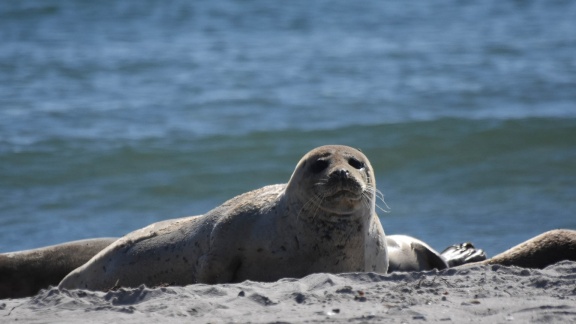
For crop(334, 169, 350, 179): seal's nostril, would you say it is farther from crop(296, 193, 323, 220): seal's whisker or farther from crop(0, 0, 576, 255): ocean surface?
crop(0, 0, 576, 255): ocean surface

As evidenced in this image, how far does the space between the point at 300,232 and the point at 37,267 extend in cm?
206

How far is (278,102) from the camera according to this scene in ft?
48.8

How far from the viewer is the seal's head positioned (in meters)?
5.51

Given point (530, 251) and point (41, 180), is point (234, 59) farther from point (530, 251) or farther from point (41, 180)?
point (530, 251)

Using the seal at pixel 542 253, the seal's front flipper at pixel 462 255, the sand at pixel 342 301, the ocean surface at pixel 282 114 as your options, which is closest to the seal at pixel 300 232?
the sand at pixel 342 301

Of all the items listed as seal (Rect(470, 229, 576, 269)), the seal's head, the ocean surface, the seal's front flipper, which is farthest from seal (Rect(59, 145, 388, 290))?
the ocean surface

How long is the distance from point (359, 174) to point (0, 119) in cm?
948

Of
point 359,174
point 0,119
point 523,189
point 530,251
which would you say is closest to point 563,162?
point 523,189

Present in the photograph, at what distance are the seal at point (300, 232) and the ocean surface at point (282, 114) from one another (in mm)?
2694

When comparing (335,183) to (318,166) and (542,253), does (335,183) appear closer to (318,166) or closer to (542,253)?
(318,166)

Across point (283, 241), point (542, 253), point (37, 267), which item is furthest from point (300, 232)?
point (37, 267)

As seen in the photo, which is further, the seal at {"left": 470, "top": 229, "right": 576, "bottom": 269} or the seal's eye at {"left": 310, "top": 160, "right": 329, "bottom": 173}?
the seal at {"left": 470, "top": 229, "right": 576, "bottom": 269}

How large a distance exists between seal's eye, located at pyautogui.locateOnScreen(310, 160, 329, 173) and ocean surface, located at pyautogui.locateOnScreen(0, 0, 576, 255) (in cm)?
283

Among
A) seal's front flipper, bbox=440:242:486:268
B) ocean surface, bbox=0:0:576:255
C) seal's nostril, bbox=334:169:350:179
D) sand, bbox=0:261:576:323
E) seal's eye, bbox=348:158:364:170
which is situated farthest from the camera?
ocean surface, bbox=0:0:576:255
